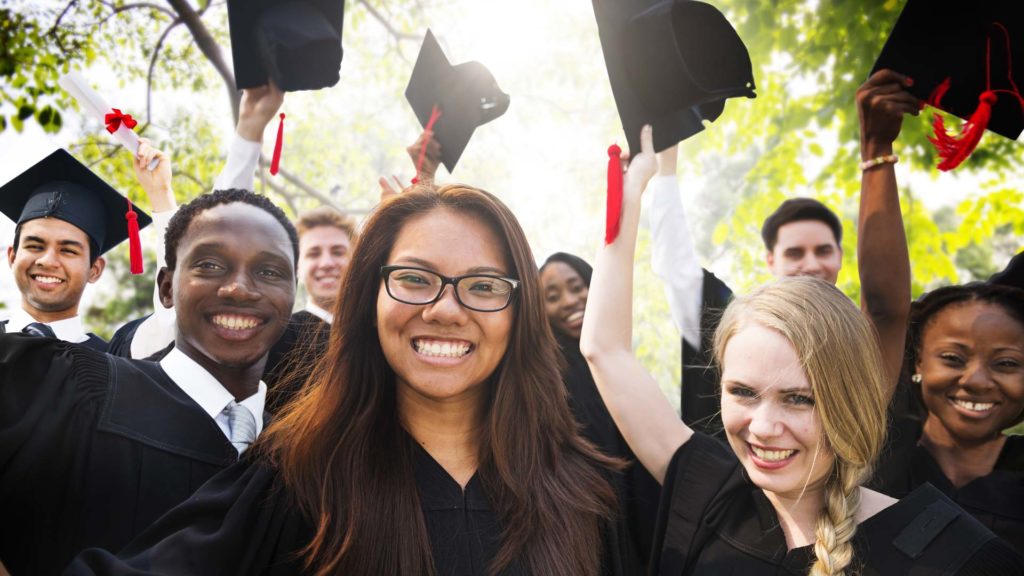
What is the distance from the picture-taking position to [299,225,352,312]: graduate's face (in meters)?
4.75

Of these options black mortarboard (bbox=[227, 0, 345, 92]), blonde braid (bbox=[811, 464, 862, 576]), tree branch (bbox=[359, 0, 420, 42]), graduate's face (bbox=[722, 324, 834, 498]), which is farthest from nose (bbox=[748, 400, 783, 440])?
tree branch (bbox=[359, 0, 420, 42])

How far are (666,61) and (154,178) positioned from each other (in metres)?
2.15

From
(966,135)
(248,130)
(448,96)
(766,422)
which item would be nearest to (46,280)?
(248,130)

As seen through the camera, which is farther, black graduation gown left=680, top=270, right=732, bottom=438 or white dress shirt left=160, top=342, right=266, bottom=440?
black graduation gown left=680, top=270, right=732, bottom=438

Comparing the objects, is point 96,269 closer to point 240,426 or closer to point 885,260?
point 240,426

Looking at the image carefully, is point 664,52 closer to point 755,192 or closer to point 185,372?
point 185,372

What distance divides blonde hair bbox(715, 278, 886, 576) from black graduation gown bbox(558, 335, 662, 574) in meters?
0.54

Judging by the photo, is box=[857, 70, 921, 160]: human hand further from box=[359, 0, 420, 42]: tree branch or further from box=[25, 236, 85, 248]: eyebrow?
box=[359, 0, 420, 42]: tree branch

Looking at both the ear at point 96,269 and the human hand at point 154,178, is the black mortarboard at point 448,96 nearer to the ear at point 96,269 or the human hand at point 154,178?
the human hand at point 154,178

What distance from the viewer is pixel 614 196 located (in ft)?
8.22

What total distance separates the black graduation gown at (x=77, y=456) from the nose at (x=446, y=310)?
77 cm

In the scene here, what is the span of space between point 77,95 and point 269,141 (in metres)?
6.61

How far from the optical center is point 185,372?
250cm

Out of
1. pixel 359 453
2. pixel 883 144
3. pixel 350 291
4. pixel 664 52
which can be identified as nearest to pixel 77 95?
pixel 350 291
